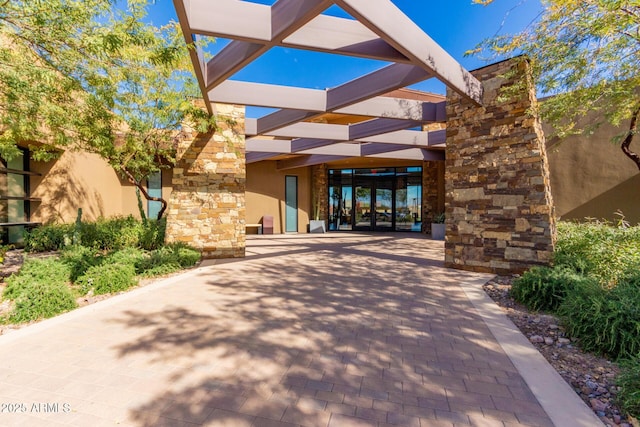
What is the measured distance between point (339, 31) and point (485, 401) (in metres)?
4.34

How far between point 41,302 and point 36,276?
3.37 feet

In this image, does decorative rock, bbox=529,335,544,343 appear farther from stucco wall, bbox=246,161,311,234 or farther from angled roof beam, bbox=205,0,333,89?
stucco wall, bbox=246,161,311,234

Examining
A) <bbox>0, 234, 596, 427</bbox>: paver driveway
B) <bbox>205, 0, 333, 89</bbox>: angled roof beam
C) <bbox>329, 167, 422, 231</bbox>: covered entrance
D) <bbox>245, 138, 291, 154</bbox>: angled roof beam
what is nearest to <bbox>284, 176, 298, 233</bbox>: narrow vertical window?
<bbox>329, 167, 422, 231</bbox>: covered entrance

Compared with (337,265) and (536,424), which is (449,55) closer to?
(337,265)

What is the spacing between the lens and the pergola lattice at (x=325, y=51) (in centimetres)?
344

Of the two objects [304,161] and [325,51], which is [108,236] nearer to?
[325,51]

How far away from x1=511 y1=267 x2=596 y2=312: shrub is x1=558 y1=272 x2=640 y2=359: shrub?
407 mm

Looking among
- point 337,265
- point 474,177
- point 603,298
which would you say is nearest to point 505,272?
point 474,177

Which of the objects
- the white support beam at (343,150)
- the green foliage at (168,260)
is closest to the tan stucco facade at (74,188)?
the green foliage at (168,260)

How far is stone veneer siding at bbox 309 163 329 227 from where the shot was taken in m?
14.9

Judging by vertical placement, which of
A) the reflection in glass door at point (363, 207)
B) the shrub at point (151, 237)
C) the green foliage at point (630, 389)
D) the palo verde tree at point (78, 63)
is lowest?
the green foliage at point (630, 389)

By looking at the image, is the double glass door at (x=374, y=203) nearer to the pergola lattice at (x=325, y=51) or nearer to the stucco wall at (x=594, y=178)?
the stucco wall at (x=594, y=178)

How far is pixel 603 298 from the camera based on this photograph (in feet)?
9.93

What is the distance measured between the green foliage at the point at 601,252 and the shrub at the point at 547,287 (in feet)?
1.46
